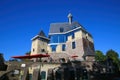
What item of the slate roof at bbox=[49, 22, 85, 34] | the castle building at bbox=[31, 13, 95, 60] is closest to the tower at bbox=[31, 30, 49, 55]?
the castle building at bbox=[31, 13, 95, 60]

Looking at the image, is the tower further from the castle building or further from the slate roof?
the slate roof

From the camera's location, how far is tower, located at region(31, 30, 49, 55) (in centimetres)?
5299

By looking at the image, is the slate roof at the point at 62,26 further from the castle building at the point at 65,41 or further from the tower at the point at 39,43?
the tower at the point at 39,43

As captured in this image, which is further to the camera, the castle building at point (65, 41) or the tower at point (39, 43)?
the tower at point (39, 43)

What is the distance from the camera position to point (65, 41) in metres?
53.7

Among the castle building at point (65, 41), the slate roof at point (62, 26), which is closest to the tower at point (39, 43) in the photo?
the castle building at point (65, 41)

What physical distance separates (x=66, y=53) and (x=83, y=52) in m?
6.55

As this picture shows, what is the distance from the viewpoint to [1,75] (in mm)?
34844

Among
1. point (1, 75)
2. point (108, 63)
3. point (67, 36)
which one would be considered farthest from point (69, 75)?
point (67, 36)

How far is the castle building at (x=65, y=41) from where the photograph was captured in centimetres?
4900

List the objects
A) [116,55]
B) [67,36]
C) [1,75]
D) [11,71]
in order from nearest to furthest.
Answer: [1,75]
[11,71]
[67,36]
[116,55]

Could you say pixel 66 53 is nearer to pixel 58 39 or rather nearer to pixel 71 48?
pixel 71 48

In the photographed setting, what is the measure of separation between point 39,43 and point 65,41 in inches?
330

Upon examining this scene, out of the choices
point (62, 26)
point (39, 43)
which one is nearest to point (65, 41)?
point (62, 26)
